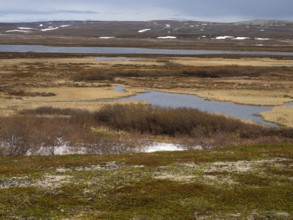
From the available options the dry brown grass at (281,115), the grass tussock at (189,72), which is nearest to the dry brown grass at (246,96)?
the dry brown grass at (281,115)

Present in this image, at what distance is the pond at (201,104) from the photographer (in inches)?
1596

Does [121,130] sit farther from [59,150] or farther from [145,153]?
[145,153]

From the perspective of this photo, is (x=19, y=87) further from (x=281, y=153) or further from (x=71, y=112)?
(x=281, y=153)

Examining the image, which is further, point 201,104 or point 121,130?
point 201,104

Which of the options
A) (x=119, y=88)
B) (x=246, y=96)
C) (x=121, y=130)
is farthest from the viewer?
(x=119, y=88)

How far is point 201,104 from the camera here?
4591 cm

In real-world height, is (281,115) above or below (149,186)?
below

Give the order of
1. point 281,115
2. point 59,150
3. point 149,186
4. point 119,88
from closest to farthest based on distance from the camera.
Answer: point 149,186, point 59,150, point 281,115, point 119,88

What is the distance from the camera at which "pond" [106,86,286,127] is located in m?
40.5

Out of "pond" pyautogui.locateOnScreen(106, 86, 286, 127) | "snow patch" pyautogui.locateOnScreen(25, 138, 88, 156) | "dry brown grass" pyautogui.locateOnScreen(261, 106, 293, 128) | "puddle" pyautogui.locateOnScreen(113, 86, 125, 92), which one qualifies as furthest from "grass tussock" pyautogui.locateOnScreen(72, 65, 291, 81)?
"snow patch" pyautogui.locateOnScreen(25, 138, 88, 156)

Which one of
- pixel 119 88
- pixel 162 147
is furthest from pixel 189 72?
pixel 162 147

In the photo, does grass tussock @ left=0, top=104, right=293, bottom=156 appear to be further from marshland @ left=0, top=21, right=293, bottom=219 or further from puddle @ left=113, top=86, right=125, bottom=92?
puddle @ left=113, top=86, right=125, bottom=92

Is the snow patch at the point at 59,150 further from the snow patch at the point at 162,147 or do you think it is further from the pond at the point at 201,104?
the pond at the point at 201,104

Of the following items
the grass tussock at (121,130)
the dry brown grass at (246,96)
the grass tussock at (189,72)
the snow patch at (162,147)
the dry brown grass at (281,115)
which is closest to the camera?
the grass tussock at (121,130)
